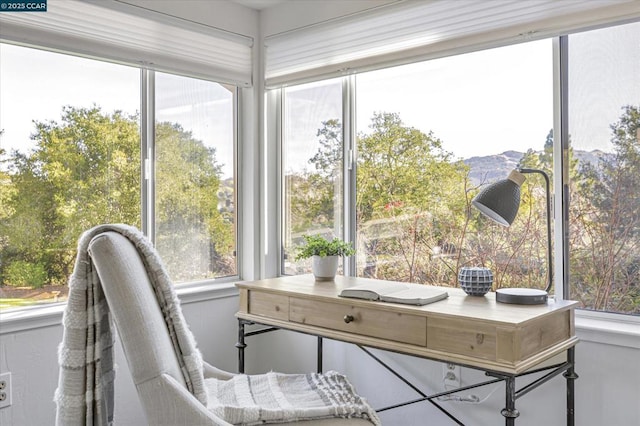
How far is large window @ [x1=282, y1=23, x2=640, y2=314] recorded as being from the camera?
2.07 m

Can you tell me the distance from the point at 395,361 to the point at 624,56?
1.62 m

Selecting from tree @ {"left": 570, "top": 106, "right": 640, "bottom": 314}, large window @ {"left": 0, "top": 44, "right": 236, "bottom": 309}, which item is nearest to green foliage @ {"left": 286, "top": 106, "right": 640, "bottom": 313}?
tree @ {"left": 570, "top": 106, "right": 640, "bottom": 314}

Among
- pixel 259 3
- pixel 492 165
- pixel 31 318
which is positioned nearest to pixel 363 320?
pixel 492 165

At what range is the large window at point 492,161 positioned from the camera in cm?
207

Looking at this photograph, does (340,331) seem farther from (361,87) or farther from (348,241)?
(361,87)

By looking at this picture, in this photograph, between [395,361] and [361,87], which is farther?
[361,87]

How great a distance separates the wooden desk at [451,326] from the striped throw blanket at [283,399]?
0.23m

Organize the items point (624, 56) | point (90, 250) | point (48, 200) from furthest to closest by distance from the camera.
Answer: point (48, 200), point (624, 56), point (90, 250)

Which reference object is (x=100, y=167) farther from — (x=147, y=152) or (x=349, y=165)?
(x=349, y=165)

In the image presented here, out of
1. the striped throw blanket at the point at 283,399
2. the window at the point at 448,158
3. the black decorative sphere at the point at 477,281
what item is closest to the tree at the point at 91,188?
the window at the point at 448,158

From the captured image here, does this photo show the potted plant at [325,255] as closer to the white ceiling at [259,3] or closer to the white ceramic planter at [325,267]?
the white ceramic planter at [325,267]

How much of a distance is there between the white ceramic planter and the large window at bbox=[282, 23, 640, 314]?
32cm

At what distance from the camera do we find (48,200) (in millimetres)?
2410

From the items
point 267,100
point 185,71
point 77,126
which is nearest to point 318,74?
point 267,100
